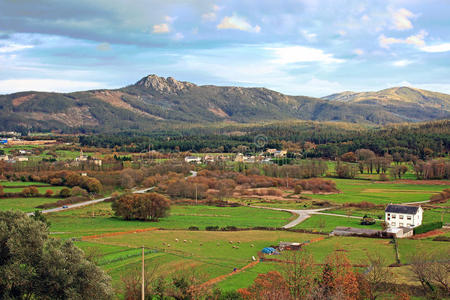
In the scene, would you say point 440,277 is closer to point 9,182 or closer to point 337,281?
point 337,281

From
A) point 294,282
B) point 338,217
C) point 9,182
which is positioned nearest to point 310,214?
point 338,217

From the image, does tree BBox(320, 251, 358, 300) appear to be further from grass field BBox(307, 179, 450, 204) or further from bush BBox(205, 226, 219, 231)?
grass field BBox(307, 179, 450, 204)

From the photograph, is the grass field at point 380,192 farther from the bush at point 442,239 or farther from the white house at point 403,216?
the bush at point 442,239

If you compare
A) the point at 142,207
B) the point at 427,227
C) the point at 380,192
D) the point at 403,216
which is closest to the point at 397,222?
the point at 403,216

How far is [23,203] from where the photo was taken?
79875 millimetres

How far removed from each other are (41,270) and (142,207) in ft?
136

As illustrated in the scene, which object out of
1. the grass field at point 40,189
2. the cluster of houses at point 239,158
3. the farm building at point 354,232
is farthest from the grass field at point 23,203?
the cluster of houses at point 239,158

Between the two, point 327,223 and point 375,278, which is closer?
point 375,278

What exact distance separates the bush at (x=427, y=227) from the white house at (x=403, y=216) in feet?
9.06

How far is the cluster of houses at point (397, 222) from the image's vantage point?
53938mm

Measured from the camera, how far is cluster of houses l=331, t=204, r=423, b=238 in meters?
53.9

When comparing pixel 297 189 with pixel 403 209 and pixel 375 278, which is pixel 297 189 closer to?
pixel 403 209

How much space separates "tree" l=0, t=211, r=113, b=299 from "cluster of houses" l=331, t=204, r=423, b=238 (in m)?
35.8

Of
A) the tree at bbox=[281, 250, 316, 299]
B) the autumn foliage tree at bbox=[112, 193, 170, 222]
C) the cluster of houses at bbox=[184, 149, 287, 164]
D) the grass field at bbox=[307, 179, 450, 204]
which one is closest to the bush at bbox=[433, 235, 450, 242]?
the tree at bbox=[281, 250, 316, 299]
